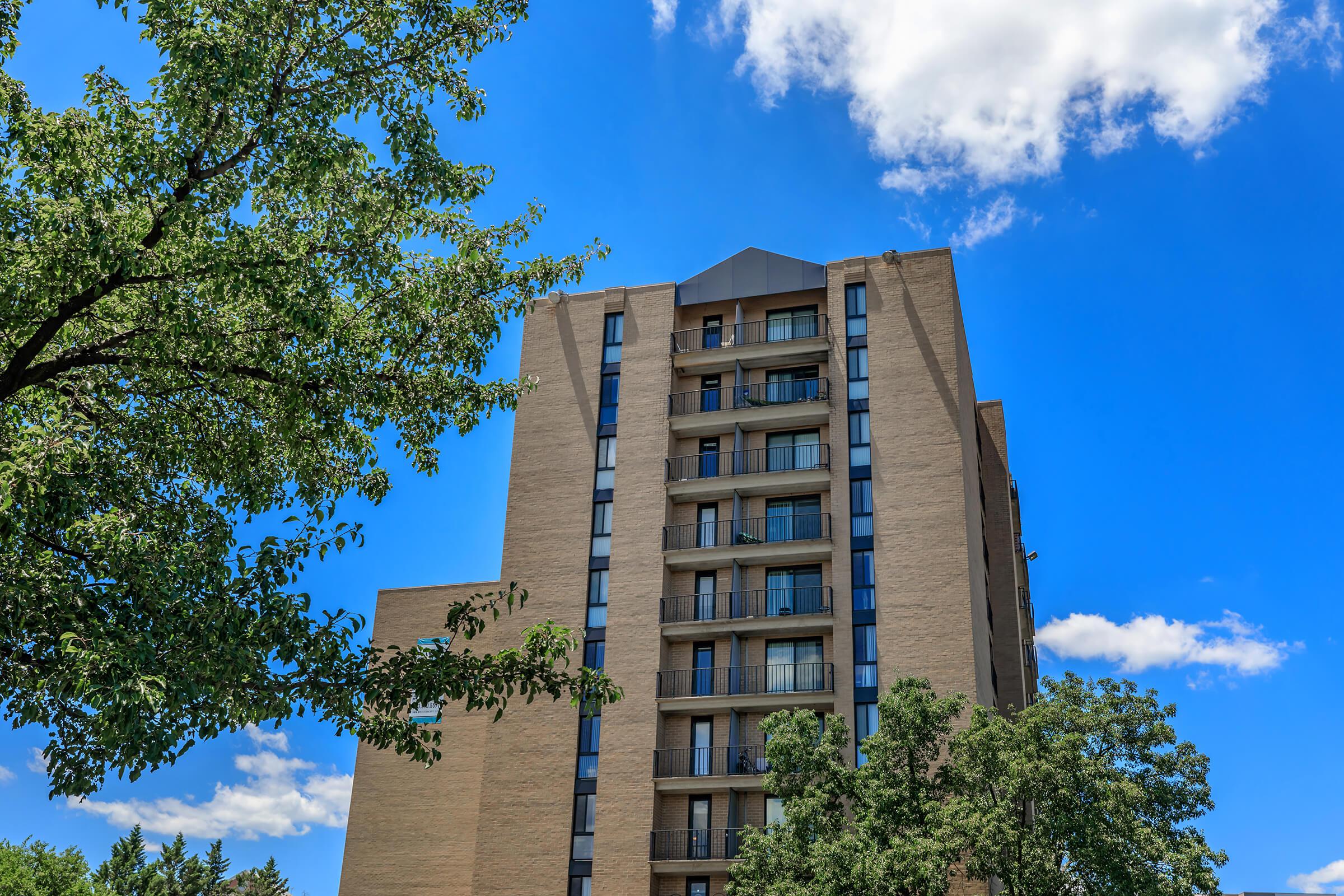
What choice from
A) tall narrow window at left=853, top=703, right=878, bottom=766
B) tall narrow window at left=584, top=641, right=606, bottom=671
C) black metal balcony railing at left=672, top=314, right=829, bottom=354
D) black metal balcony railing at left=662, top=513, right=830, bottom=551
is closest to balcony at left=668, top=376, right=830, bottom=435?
black metal balcony railing at left=672, top=314, right=829, bottom=354

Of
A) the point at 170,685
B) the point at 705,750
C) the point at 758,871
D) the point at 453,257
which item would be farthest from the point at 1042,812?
the point at 170,685

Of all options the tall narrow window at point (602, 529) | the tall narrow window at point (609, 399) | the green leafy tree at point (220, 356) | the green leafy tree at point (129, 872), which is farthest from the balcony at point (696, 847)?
the green leafy tree at point (129, 872)

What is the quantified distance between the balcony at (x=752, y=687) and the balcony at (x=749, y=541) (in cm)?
379

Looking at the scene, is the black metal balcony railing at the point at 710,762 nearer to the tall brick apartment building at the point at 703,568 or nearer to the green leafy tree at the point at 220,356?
the tall brick apartment building at the point at 703,568

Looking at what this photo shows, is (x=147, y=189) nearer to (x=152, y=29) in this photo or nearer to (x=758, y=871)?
(x=152, y=29)

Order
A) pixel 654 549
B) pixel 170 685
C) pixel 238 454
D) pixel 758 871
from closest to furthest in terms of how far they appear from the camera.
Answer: pixel 170 685, pixel 238 454, pixel 758 871, pixel 654 549

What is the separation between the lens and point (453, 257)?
40.4 ft

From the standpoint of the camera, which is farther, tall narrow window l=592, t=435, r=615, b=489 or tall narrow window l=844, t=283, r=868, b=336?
tall narrow window l=592, t=435, r=615, b=489

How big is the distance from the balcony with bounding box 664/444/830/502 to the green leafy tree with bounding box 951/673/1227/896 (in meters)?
12.2

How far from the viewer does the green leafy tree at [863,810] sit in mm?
27750

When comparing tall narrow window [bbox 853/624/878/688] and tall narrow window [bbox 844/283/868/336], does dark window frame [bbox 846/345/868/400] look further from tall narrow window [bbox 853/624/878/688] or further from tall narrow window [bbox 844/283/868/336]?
tall narrow window [bbox 853/624/878/688]

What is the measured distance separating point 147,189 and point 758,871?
84.5 feet

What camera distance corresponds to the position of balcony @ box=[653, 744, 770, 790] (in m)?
36.8

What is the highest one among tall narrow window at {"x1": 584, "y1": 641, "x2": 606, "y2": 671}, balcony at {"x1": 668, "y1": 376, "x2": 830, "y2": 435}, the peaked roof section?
the peaked roof section
